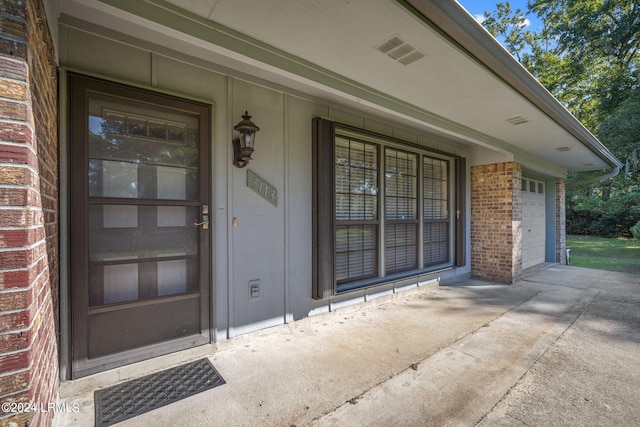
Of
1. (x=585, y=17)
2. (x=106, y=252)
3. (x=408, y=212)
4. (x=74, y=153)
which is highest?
(x=585, y=17)

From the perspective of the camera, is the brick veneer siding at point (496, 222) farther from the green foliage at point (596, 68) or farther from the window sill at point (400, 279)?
the green foliage at point (596, 68)

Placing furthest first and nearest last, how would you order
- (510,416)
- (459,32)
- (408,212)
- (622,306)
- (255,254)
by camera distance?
1. (408,212)
2. (622,306)
3. (255,254)
4. (459,32)
5. (510,416)

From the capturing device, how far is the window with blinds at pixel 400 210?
4.70 metres

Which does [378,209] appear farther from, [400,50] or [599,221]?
[599,221]

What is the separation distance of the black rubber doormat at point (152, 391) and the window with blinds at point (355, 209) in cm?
198

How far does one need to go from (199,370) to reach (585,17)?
17.6m

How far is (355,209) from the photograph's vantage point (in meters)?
4.24

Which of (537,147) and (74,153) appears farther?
(537,147)

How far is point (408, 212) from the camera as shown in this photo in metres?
5.04

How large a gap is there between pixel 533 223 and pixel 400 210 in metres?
4.54

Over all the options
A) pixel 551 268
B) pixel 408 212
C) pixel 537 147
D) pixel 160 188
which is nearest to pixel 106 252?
pixel 160 188

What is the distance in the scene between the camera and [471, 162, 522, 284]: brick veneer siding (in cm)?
560

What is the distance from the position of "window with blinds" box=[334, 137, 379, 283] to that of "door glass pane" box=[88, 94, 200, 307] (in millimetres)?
1905

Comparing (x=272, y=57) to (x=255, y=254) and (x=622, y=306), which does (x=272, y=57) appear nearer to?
(x=255, y=254)
